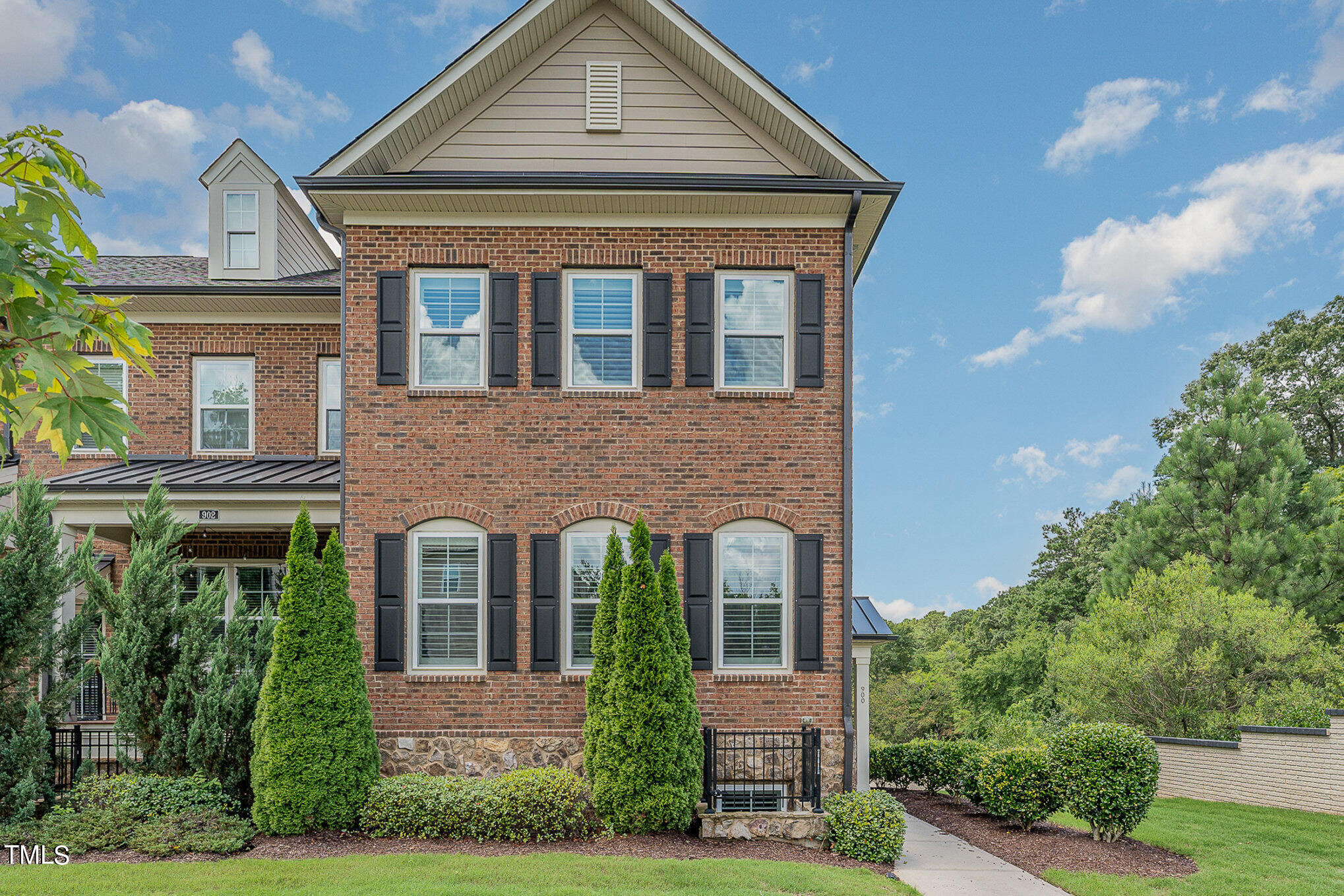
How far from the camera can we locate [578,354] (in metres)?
10.5

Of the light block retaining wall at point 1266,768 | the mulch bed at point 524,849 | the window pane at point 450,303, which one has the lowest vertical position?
the light block retaining wall at point 1266,768

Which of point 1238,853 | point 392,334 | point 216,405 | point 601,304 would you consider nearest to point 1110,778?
point 1238,853

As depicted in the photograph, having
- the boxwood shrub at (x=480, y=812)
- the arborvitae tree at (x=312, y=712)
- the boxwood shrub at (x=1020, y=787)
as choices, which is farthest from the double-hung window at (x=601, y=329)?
the boxwood shrub at (x=1020, y=787)

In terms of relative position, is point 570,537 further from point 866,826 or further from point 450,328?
point 866,826

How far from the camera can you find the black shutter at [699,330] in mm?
10367

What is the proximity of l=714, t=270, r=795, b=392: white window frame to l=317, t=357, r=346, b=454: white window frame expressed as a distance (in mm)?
6423

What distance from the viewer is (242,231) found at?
46.3 ft

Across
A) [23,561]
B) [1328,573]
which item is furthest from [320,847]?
[1328,573]

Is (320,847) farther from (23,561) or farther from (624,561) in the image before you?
(23,561)

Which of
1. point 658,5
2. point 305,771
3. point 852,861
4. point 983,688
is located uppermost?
point 658,5

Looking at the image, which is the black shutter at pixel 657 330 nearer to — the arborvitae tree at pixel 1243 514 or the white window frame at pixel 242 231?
the white window frame at pixel 242 231

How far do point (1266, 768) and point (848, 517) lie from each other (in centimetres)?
849

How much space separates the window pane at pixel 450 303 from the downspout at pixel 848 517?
182 inches

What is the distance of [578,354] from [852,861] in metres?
6.52
